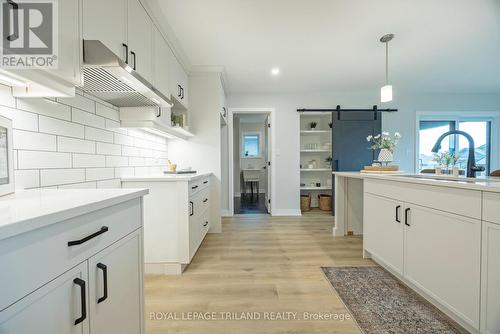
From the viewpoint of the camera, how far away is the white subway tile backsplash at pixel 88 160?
1.41 metres

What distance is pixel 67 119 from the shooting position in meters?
1.34

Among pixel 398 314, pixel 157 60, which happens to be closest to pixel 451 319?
pixel 398 314

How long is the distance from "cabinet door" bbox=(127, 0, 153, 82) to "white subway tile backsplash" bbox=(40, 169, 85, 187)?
0.83 m

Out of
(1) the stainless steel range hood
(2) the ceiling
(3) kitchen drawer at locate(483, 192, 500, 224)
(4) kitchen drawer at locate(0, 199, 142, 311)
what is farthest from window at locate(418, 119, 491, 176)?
(4) kitchen drawer at locate(0, 199, 142, 311)

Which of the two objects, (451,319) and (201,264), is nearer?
(451,319)

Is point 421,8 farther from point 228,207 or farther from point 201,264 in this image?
point 228,207

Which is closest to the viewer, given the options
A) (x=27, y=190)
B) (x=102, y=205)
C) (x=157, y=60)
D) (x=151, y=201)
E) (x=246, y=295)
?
(x=102, y=205)

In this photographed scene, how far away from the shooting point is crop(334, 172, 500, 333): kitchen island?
1.07 metres

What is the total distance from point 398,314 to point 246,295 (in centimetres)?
102

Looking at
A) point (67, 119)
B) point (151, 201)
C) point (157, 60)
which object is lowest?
point (151, 201)

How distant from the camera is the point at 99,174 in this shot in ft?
5.33

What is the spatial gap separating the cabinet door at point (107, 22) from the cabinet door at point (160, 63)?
1.71 feet

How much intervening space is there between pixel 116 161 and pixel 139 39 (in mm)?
984

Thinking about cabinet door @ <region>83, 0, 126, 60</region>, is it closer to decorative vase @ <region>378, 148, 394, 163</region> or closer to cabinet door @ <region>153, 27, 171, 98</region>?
cabinet door @ <region>153, 27, 171, 98</region>
